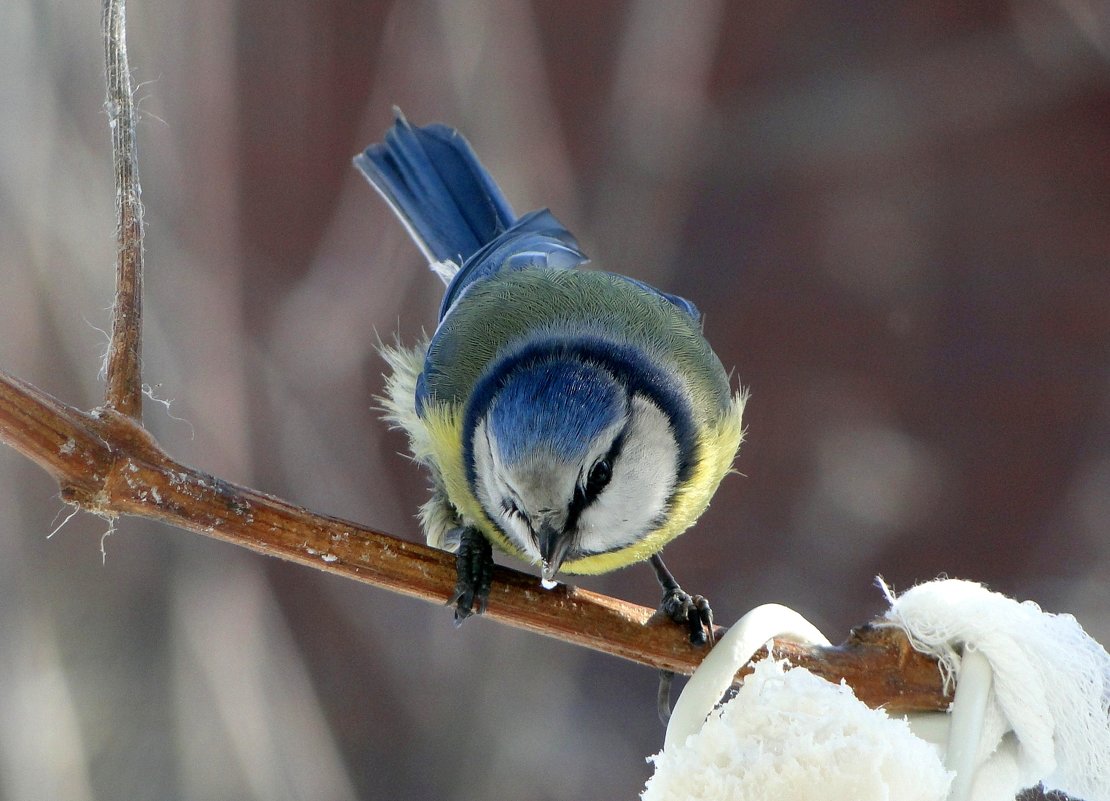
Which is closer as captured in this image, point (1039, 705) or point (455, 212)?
point (1039, 705)

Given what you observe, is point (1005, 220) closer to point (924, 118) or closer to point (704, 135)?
point (924, 118)

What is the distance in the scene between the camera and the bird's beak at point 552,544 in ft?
2.30

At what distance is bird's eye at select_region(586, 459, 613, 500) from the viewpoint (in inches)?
28.2

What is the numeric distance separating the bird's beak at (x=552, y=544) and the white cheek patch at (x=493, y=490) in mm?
23

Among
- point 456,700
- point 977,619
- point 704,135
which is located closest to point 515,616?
point 977,619

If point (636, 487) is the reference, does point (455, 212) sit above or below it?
above

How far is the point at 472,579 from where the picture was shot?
705 mm

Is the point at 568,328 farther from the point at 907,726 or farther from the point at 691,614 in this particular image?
the point at 907,726

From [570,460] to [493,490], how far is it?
97mm

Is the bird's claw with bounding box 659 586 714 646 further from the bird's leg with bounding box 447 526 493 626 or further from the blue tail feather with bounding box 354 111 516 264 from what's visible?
the blue tail feather with bounding box 354 111 516 264

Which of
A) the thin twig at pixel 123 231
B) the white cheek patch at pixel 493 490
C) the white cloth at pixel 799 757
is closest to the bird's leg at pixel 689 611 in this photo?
the white cheek patch at pixel 493 490

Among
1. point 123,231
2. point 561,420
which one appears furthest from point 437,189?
point 123,231

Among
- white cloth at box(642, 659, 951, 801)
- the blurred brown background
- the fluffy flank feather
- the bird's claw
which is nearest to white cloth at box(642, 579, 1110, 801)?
white cloth at box(642, 659, 951, 801)

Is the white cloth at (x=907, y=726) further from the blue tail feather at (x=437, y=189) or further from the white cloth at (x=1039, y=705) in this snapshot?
the blue tail feather at (x=437, y=189)
